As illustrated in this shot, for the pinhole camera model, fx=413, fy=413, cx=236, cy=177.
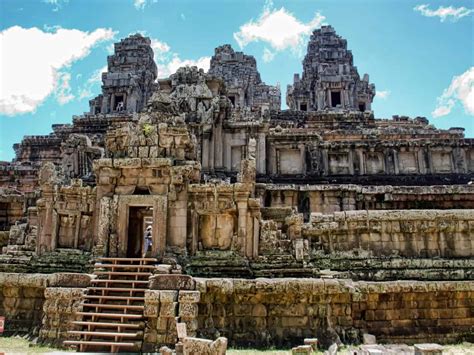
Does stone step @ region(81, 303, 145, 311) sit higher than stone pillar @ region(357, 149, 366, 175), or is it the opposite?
stone pillar @ region(357, 149, 366, 175)

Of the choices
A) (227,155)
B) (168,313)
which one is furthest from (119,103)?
(168,313)

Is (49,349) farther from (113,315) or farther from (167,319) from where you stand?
(167,319)

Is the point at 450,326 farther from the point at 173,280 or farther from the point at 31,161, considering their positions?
the point at 31,161

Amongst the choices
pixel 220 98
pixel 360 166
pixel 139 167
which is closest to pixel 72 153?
pixel 220 98

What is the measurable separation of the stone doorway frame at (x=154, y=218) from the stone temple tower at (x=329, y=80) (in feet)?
94.1

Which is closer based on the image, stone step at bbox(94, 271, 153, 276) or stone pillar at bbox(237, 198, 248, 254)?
stone step at bbox(94, 271, 153, 276)

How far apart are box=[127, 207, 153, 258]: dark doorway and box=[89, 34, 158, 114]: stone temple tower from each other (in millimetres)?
28114

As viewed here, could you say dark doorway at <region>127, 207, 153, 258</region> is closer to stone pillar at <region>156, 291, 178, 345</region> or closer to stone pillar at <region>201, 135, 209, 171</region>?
stone pillar at <region>156, 291, 178, 345</region>

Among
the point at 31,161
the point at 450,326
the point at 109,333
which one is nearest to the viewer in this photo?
the point at 109,333

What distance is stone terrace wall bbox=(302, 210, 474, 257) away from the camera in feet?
41.4

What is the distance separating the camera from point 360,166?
23.1 meters

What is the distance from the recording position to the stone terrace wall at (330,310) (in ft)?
35.4

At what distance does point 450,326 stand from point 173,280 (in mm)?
7802

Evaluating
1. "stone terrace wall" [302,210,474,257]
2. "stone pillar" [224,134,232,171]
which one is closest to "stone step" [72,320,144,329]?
"stone terrace wall" [302,210,474,257]
